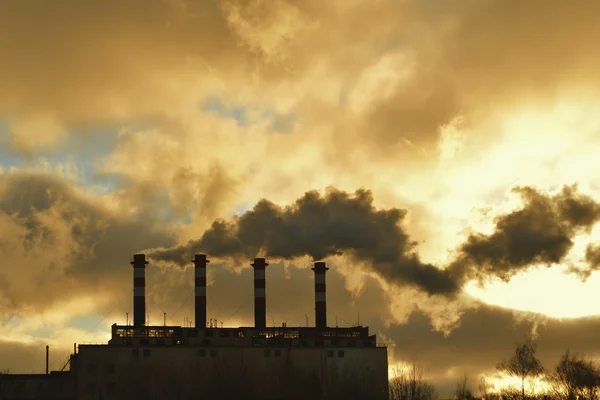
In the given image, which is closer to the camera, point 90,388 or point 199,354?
point 90,388

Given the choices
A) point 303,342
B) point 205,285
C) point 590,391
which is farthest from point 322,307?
point 590,391

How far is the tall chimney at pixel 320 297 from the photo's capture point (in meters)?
88.8

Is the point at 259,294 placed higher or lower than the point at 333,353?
higher

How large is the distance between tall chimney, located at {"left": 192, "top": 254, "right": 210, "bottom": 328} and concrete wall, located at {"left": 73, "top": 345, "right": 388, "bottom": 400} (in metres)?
6.01

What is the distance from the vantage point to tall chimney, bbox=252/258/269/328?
8838 centimetres

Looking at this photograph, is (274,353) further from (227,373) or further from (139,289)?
(139,289)

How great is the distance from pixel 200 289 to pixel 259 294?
4617 mm

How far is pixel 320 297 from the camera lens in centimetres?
8969

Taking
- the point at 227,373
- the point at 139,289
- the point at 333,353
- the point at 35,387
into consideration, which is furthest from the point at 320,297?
the point at 35,387

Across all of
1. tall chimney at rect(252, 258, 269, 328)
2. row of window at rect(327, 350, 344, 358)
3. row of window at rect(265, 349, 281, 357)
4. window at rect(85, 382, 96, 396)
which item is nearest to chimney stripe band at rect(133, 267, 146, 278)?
tall chimney at rect(252, 258, 269, 328)

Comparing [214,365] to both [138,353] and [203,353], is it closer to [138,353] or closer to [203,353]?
[203,353]

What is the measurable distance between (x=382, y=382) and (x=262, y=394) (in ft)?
30.4

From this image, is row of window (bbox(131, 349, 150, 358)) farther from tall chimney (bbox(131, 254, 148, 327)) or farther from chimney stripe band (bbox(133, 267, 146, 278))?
chimney stripe band (bbox(133, 267, 146, 278))

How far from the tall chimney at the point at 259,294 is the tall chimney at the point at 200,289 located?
3948 mm
